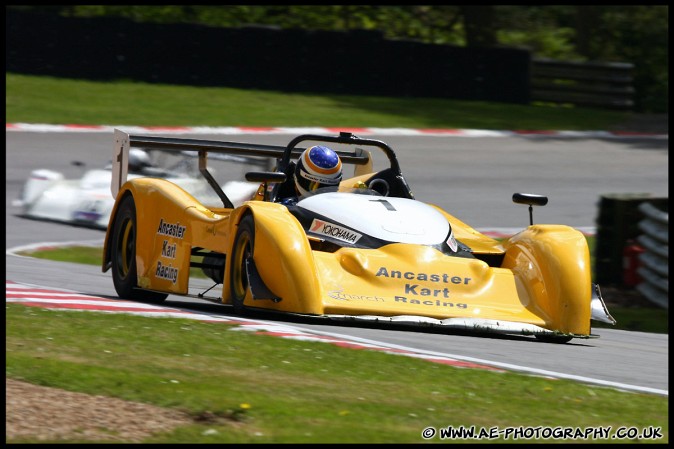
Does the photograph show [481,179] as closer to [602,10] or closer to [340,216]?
→ [340,216]

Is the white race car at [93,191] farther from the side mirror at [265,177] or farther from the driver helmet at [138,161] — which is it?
the side mirror at [265,177]

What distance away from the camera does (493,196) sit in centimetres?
1817

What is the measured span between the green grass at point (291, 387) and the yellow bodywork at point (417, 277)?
0.69 meters

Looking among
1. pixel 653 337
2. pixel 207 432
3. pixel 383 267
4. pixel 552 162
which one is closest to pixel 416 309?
pixel 383 267

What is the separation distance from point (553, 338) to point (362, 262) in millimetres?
1326

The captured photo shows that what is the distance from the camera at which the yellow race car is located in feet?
25.6

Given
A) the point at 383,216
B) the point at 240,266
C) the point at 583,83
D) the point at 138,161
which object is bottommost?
the point at 240,266

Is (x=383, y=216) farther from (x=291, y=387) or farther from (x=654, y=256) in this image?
(x=654, y=256)

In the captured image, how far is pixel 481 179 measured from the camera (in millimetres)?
19438

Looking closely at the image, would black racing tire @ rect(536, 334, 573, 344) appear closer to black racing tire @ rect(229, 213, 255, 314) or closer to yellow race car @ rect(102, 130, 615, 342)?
yellow race car @ rect(102, 130, 615, 342)

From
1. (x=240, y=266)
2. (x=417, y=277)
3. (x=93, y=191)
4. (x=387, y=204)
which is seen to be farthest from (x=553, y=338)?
(x=93, y=191)

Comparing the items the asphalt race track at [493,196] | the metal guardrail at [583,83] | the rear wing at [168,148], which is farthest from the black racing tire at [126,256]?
the metal guardrail at [583,83]

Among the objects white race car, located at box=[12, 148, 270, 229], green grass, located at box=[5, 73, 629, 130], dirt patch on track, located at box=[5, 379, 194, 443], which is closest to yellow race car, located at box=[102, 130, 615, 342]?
dirt patch on track, located at box=[5, 379, 194, 443]

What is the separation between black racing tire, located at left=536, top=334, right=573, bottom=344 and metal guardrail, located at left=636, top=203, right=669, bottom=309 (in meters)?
3.13
